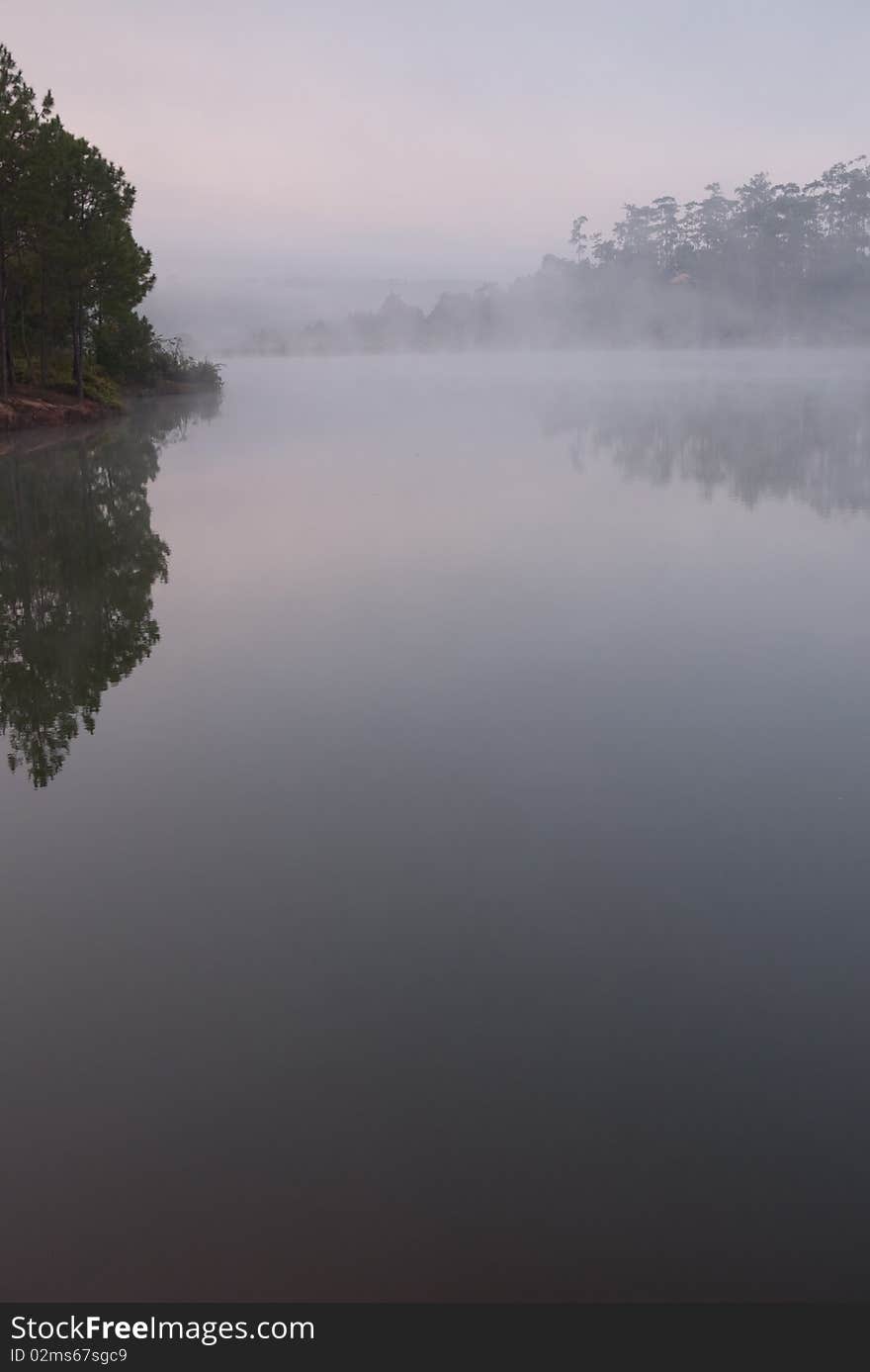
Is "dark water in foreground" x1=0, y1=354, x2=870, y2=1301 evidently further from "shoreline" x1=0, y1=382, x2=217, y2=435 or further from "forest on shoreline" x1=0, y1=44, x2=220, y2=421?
"forest on shoreline" x1=0, y1=44, x2=220, y2=421

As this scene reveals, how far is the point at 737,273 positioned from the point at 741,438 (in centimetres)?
11862

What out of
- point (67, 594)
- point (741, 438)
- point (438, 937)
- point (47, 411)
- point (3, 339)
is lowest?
point (438, 937)

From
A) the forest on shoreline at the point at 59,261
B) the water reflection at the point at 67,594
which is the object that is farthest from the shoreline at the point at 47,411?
the water reflection at the point at 67,594

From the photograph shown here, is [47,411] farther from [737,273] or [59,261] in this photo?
[737,273]

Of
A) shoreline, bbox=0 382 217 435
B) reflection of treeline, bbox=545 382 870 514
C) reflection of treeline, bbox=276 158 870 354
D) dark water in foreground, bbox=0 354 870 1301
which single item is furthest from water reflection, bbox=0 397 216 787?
reflection of treeline, bbox=276 158 870 354

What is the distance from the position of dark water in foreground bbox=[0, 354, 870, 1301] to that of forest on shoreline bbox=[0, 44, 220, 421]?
3398 cm

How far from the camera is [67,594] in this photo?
1334 centimetres

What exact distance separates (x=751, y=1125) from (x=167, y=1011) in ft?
8.00

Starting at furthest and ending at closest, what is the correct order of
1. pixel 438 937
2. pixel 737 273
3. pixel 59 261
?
pixel 737 273, pixel 59 261, pixel 438 937

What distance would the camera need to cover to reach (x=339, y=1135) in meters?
3.89

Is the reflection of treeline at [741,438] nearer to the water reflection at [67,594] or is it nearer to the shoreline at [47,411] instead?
the water reflection at [67,594]

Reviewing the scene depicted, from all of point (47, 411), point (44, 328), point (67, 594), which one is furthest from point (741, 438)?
point (44, 328)

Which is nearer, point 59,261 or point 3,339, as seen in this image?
point 3,339

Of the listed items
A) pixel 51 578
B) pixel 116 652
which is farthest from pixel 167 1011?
pixel 51 578
